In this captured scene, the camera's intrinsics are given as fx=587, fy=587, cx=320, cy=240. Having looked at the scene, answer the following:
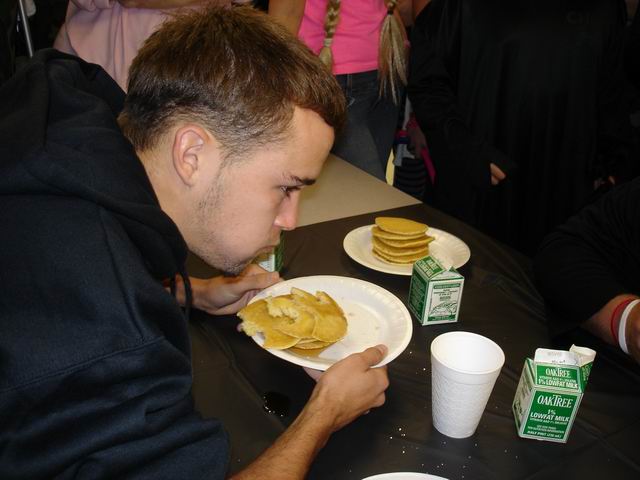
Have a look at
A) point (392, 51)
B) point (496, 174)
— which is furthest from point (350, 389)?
point (392, 51)

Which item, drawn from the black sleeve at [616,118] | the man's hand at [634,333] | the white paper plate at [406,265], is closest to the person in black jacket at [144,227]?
the white paper plate at [406,265]

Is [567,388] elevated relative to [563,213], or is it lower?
elevated

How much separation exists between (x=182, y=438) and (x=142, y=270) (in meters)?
0.22

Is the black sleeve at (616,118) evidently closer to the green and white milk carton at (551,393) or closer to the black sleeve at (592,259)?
the black sleeve at (592,259)

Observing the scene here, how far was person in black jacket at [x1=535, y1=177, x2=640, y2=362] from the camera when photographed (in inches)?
47.6

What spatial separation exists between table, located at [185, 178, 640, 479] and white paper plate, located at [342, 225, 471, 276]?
0.06 metres

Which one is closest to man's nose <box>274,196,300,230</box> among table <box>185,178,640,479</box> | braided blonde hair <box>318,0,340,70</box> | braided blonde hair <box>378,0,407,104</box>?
table <box>185,178,640,479</box>

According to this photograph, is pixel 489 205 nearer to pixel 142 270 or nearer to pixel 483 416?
pixel 483 416

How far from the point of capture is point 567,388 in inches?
35.5

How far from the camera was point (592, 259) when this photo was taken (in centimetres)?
138

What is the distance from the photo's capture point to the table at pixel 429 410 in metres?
0.90

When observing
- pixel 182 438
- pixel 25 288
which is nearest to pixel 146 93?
pixel 25 288

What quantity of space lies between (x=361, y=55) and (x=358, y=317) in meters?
1.39

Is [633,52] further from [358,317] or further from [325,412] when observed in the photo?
[325,412]
